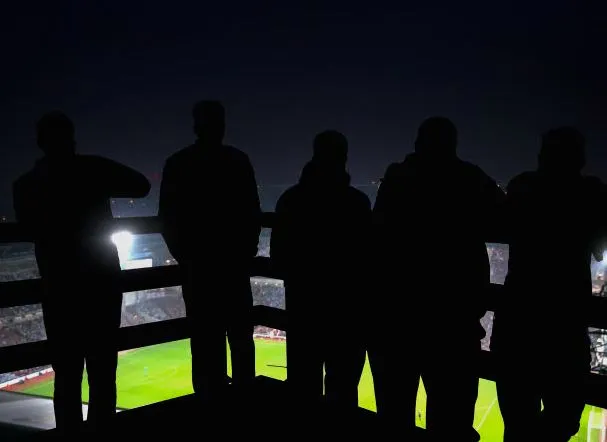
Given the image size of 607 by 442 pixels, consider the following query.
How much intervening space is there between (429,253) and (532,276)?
1.85 ft

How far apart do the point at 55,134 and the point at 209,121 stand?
1.00m

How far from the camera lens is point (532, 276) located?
2.48m

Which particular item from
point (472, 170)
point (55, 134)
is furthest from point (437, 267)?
point (55, 134)

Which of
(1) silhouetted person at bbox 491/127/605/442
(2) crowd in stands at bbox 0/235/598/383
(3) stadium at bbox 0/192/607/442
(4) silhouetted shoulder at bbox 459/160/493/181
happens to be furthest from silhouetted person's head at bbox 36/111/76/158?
(2) crowd in stands at bbox 0/235/598/383

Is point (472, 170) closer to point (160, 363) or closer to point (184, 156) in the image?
point (184, 156)

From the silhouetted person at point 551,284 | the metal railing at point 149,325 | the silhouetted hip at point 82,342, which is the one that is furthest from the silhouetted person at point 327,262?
the silhouetted hip at point 82,342

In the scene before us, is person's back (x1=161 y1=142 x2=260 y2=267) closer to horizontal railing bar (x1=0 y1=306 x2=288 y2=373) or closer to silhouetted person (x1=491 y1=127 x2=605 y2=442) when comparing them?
horizontal railing bar (x1=0 y1=306 x2=288 y2=373)

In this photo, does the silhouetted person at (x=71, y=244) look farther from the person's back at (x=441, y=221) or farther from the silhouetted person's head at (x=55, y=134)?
the person's back at (x=441, y=221)

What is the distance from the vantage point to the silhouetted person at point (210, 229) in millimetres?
3338

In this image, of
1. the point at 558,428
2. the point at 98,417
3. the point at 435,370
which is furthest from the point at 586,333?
the point at 98,417

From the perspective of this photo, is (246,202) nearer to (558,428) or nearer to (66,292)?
(66,292)

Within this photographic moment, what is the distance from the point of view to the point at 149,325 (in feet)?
13.6

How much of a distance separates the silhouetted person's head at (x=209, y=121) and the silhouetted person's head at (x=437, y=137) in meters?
1.47

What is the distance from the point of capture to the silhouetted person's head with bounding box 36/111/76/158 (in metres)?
2.75
